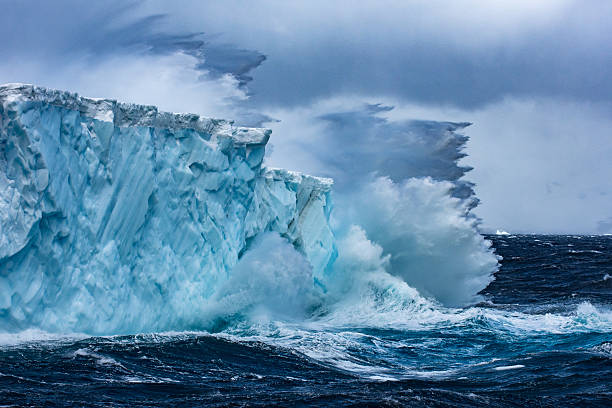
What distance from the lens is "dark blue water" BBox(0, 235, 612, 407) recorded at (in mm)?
11078

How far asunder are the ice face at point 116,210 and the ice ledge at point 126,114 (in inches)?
1.2

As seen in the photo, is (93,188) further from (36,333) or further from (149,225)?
(36,333)

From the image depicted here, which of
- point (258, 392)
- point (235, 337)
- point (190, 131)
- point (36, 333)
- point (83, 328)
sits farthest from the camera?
point (190, 131)

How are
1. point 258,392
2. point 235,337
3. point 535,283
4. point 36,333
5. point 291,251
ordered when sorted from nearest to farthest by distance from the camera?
point 258,392 < point 36,333 < point 235,337 < point 291,251 < point 535,283

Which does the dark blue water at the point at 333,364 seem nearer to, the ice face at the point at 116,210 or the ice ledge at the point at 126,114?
the ice face at the point at 116,210

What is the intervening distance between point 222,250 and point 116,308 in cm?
441

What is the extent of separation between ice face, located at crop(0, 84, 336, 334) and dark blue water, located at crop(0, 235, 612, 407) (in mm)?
1019

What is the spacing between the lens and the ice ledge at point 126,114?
44.9 ft

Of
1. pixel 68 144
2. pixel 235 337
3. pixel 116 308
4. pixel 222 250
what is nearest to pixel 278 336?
pixel 235 337

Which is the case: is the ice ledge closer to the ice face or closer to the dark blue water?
the ice face

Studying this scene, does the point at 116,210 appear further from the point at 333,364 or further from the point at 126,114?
the point at 333,364

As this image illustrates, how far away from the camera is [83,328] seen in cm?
1483

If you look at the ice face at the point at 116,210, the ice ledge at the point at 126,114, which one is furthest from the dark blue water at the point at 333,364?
the ice ledge at the point at 126,114

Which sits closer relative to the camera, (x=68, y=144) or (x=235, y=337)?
(x=68, y=144)
